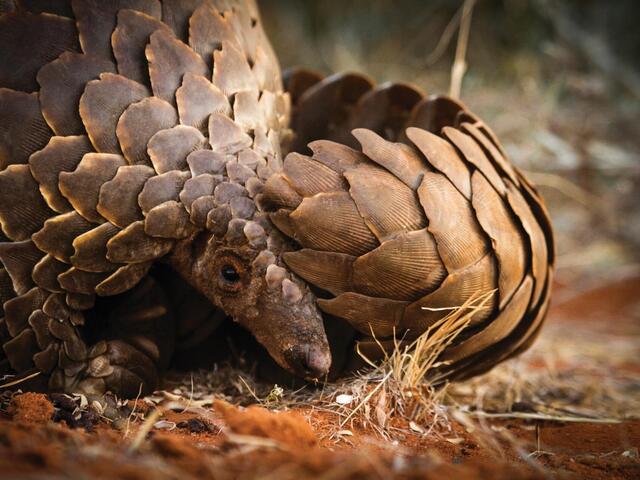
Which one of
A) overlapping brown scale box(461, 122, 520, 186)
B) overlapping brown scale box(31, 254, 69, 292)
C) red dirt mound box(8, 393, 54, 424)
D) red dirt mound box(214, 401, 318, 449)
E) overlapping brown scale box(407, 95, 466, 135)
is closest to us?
red dirt mound box(214, 401, 318, 449)

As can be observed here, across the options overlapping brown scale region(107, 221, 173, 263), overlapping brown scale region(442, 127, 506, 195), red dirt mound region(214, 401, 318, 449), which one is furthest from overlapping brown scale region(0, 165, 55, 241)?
overlapping brown scale region(442, 127, 506, 195)

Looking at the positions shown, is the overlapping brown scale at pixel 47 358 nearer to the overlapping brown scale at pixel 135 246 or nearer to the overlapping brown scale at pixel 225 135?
the overlapping brown scale at pixel 135 246

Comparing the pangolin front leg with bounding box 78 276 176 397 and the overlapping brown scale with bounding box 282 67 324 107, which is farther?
the overlapping brown scale with bounding box 282 67 324 107

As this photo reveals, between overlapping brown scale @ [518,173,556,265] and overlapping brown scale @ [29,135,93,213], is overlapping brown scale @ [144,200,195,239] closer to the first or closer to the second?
overlapping brown scale @ [29,135,93,213]

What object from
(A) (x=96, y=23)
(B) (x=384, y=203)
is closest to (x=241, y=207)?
(B) (x=384, y=203)

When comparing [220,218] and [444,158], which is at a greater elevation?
[444,158]

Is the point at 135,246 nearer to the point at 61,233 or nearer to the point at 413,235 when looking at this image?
the point at 61,233
